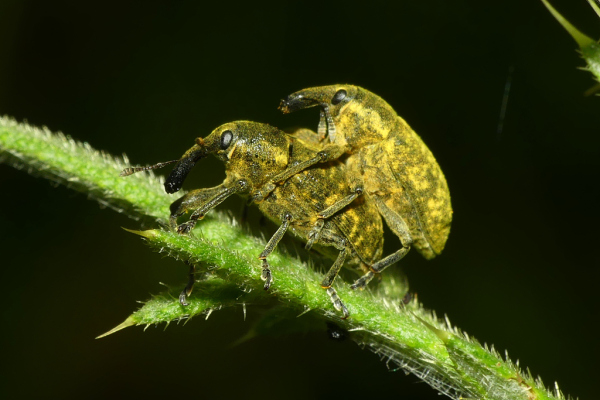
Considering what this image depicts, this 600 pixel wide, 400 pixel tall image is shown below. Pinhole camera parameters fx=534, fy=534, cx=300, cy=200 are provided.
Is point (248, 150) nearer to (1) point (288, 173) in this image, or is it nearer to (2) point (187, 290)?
(1) point (288, 173)

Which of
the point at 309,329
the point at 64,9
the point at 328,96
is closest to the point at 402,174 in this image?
the point at 328,96

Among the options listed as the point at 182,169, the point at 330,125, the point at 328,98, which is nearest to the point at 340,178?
the point at 330,125

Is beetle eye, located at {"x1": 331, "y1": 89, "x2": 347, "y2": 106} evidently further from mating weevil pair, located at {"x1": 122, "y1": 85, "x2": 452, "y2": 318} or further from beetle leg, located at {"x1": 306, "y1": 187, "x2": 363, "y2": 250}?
beetle leg, located at {"x1": 306, "y1": 187, "x2": 363, "y2": 250}

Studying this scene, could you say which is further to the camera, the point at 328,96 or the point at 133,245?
the point at 133,245

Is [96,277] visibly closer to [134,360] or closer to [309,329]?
[134,360]

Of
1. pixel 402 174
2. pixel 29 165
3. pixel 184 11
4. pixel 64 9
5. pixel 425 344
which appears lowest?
pixel 425 344

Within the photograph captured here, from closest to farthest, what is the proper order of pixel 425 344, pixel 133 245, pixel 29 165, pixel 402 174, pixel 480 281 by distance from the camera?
→ pixel 425 344, pixel 29 165, pixel 402 174, pixel 133 245, pixel 480 281

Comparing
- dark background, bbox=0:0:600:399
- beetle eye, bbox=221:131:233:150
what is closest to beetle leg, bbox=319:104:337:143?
beetle eye, bbox=221:131:233:150
